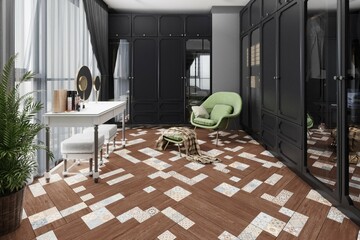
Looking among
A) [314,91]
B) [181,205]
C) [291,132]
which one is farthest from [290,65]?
[181,205]

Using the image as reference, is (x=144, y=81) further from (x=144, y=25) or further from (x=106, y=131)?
(x=106, y=131)

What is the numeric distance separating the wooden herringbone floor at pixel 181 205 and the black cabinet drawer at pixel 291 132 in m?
0.40

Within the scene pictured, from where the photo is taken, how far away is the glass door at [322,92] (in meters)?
2.08

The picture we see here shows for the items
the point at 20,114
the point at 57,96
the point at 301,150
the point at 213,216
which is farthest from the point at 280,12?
the point at 20,114

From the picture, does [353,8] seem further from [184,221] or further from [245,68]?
[245,68]

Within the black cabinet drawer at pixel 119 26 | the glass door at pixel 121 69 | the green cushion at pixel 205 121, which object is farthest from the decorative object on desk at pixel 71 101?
the black cabinet drawer at pixel 119 26

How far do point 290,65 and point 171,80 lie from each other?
3.24m

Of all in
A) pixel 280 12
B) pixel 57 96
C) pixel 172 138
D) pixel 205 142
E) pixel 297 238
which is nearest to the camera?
pixel 297 238

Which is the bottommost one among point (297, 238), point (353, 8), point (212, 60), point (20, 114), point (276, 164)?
point (297, 238)

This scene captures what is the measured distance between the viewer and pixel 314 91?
2.41 metres

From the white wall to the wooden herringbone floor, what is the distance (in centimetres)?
262

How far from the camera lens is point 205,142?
4.36 metres

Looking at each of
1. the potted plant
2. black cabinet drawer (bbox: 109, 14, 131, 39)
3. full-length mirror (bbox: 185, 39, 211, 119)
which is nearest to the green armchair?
full-length mirror (bbox: 185, 39, 211, 119)

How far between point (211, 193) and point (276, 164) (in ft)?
4.28
